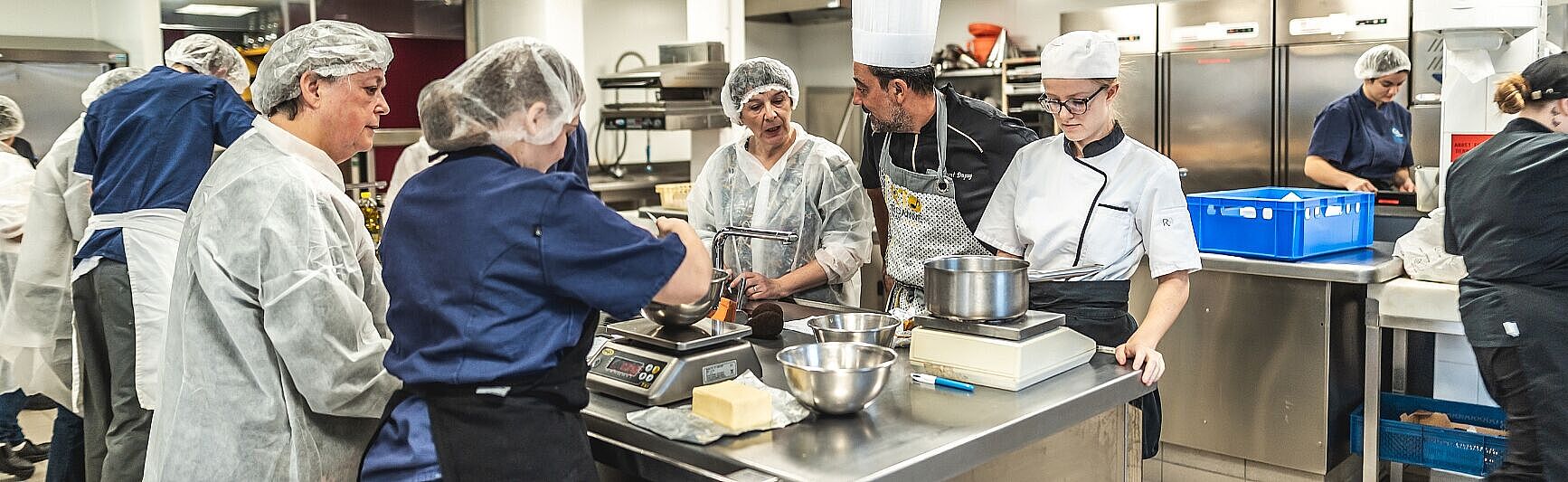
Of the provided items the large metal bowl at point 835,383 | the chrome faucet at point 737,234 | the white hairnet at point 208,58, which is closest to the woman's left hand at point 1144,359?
the large metal bowl at point 835,383

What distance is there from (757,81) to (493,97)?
168 cm

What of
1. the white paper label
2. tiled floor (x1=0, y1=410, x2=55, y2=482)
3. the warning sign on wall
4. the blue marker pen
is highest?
the white paper label

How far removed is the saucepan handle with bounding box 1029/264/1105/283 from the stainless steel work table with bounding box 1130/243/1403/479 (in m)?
1.38

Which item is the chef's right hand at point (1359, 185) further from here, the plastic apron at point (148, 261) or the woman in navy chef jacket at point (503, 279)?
the plastic apron at point (148, 261)

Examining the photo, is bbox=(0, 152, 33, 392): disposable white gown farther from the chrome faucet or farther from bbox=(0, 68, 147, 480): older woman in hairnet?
the chrome faucet

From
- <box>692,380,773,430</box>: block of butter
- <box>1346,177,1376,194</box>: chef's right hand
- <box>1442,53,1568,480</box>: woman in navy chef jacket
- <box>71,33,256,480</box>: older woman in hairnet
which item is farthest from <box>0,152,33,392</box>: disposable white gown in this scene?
<box>1346,177,1376,194</box>: chef's right hand

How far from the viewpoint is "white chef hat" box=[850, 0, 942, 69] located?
9.46 feet

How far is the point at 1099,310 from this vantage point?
2486 millimetres

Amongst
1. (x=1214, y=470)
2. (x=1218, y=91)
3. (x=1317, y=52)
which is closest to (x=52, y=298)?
(x=1214, y=470)

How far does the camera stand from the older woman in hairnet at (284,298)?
5.99ft

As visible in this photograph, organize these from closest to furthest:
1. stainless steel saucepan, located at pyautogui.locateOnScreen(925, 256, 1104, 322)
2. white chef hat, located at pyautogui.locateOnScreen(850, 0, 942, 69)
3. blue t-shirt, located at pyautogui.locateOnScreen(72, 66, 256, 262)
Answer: stainless steel saucepan, located at pyautogui.locateOnScreen(925, 256, 1104, 322) < white chef hat, located at pyautogui.locateOnScreen(850, 0, 942, 69) < blue t-shirt, located at pyautogui.locateOnScreen(72, 66, 256, 262)

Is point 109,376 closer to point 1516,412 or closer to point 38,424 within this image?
point 38,424

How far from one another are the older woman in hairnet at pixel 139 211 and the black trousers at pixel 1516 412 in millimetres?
3188

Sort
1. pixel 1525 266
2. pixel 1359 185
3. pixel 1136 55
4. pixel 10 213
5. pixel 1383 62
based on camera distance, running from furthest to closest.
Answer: pixel 1136 55, pixel 1383 62, pixel 1359 185, pixel 10 213, pixel 1525 266
